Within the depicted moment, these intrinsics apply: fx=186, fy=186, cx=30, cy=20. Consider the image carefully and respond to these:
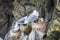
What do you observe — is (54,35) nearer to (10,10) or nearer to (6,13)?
(10,10)

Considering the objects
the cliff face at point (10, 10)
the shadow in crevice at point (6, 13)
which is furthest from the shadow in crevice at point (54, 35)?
the shadow in crevice at point (6, 13)

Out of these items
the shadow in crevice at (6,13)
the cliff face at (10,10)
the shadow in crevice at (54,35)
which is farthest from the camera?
the shadow in crevice at (6,13)

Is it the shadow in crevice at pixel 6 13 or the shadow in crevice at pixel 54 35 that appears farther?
the shadow in crevice at pixel 6 13

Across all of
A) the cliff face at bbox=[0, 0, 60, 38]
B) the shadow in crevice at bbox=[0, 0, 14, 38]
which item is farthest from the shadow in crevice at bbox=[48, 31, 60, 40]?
the shadow in crevice at bbox=[0, 0, 14, 38]

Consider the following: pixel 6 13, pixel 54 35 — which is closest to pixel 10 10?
pixel 6 13

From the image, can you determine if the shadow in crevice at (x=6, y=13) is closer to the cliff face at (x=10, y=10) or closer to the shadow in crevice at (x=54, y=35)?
the cliff face at (x=10, y=10)

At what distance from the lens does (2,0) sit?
1239 centimetres


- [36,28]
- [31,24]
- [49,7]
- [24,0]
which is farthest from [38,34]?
[24,0]

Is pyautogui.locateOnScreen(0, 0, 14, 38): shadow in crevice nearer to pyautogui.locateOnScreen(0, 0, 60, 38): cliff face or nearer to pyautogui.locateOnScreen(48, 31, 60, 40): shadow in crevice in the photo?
pyautogui.locateOnScreen(0, 0, 60, 38): cliff face

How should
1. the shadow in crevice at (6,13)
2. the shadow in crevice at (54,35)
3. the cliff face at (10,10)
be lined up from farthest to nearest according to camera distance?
the shadow in crevice at (6,13), the cliff face at (10,10), the shadow in crevice at (54,35)

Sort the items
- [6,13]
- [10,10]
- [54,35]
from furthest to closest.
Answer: [6,13] → [10,10] → [54,35]

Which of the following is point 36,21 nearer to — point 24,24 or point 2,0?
point 24,24

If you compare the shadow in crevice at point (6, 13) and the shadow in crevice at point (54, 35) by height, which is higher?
the shadow in crevice at point (54, 35)

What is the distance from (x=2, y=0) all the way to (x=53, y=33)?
9.60 metres
